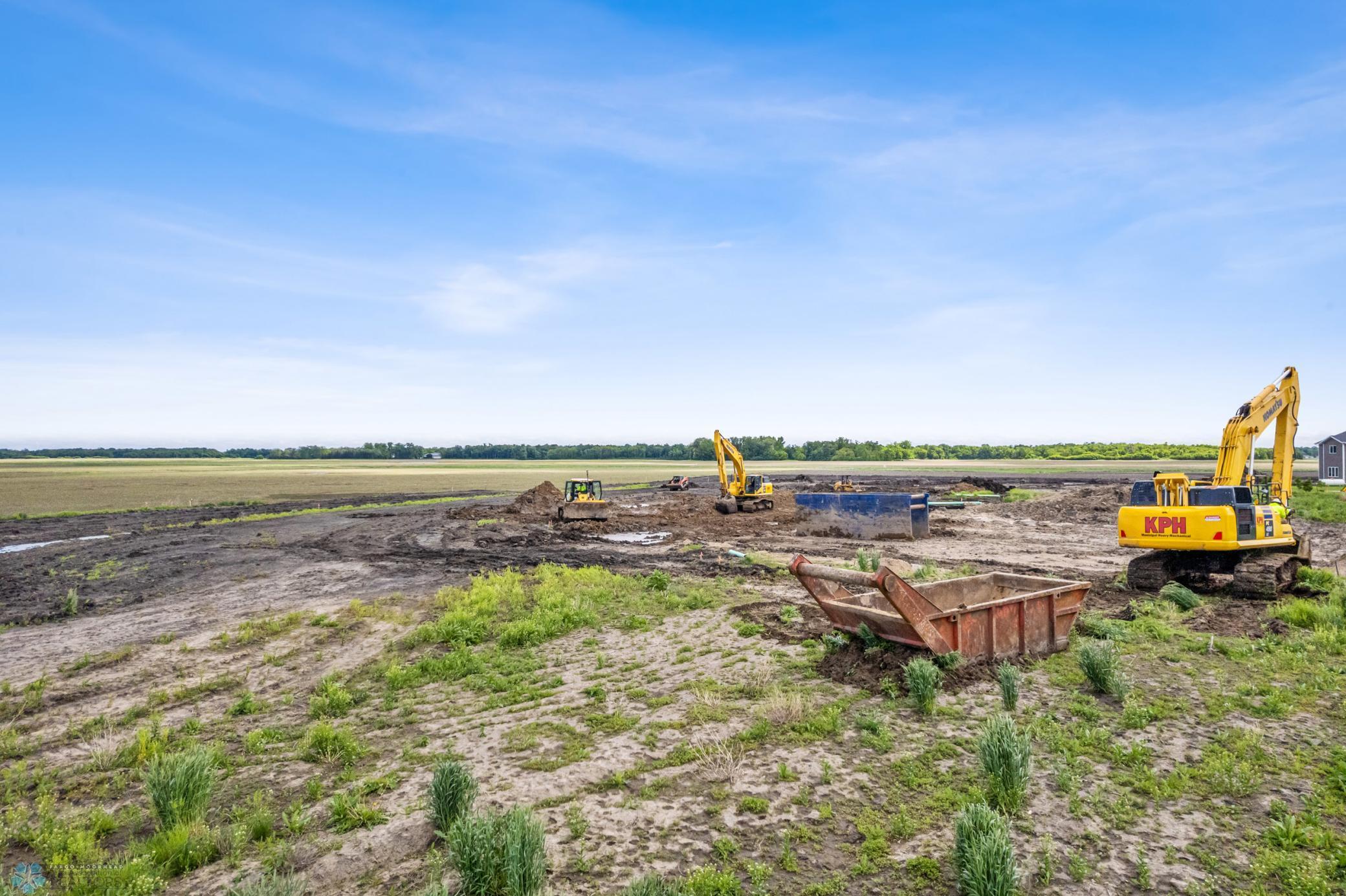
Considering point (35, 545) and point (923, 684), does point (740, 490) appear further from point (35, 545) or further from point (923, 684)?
point (35, 545)

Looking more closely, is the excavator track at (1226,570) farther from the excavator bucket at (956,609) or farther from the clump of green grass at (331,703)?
the clump of green grass at (331,703)

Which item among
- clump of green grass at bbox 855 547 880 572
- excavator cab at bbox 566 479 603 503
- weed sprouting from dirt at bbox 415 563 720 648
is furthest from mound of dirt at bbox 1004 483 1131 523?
weed sprouting from dirt at bbox 415 563 720 648

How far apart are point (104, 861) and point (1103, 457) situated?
15507cm

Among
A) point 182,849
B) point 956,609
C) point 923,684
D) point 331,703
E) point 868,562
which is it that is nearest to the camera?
point 182,849

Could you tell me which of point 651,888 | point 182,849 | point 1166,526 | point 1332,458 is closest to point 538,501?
point 1166,526

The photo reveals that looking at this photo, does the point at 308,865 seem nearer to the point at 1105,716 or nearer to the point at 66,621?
the point at 1105,716

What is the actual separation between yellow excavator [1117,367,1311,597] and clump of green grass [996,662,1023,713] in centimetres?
818

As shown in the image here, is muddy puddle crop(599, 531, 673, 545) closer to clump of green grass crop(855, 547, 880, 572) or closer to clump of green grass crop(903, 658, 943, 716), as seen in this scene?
clump of green grass crop(855, 547, 880, 572)

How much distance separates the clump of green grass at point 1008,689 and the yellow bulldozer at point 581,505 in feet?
86.7

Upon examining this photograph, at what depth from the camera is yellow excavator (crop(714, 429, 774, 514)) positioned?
3775cm

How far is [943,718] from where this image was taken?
8062 mm

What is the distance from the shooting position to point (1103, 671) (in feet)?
28.5

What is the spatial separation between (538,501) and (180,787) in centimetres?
3762

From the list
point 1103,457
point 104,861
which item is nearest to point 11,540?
point 104,861
